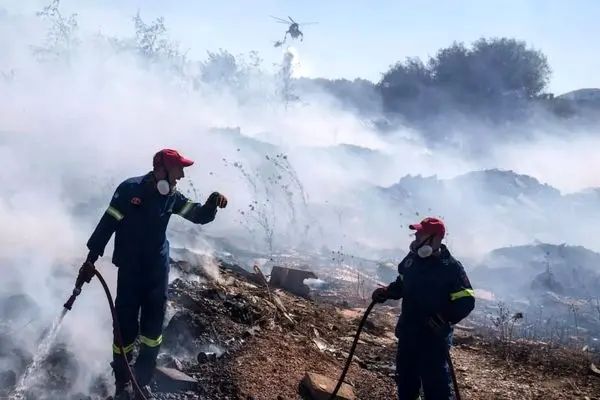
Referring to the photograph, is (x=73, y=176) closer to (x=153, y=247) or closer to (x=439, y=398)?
(x=153, y=247)

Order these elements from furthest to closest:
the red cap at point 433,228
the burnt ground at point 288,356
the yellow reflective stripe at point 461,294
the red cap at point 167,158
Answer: the burnt ground at point 288,356
the red cap at point 167,158
the red cap at point 433,228
the yellow reflective stripe at point 461,294

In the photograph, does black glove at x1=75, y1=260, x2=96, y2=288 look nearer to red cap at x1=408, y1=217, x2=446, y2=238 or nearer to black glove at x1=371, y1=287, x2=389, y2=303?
black glove at x1=371, y1=287, x2=389, y2=303

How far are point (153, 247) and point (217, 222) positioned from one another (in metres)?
12.6

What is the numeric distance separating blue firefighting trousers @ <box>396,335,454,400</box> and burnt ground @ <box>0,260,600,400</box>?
104 centimetres

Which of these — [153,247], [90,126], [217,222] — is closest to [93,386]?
[153,247]

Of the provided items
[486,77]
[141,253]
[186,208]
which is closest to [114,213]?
[141,253]

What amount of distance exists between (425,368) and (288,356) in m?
1.68

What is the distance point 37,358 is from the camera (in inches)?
178

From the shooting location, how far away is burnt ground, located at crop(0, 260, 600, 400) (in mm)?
4617

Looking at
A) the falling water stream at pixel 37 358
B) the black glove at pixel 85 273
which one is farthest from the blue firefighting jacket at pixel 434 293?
the falling water stream at pixel 37 358

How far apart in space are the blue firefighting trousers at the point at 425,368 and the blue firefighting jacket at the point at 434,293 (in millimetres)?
87

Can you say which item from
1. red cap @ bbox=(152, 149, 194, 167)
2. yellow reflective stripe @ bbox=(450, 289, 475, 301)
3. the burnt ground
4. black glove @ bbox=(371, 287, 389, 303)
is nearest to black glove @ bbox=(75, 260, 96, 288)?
red cap @ bbox=(152, 149, 194, 167)

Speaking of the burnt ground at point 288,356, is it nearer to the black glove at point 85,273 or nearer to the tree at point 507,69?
the black glove at point 85,273

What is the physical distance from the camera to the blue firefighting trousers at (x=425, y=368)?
3.94 meters
